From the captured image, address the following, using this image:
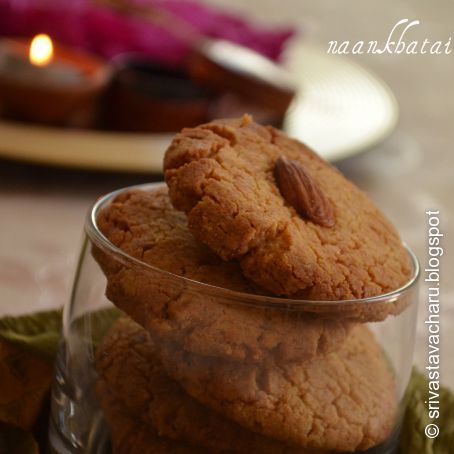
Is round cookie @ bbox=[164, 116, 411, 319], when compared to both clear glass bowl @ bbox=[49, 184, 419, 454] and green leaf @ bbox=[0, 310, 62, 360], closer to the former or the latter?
clear glass bowl @ bbox=[49, 184, 419, 454]

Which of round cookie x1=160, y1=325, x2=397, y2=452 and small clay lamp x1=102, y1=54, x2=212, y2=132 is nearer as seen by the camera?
round cookie x1=160, y1=325, x2=397, y2=452

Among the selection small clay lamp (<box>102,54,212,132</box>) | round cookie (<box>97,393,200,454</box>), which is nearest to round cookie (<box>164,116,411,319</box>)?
round cookie (<box>97,393,200,454</box>)

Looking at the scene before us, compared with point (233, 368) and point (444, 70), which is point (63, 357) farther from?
point (444, 70)

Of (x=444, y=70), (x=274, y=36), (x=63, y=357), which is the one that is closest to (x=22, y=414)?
(x=63, y=357)

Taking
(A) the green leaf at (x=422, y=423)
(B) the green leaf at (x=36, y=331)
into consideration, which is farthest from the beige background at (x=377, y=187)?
(A) the green leaf at (x=422, y=423)

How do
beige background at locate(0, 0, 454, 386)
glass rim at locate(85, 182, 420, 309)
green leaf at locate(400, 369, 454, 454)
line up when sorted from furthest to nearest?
beige background at locate(0, 0, 454, 386), green leaf at locate(400, 369, 454, 454), glass rim at locate(85, 182, 420, 309)

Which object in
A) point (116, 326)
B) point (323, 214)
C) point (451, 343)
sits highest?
point (323, 214)

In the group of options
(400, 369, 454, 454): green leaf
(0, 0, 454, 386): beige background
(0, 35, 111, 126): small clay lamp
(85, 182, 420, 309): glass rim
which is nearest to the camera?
(85, 182, 420, 309): glass rim
